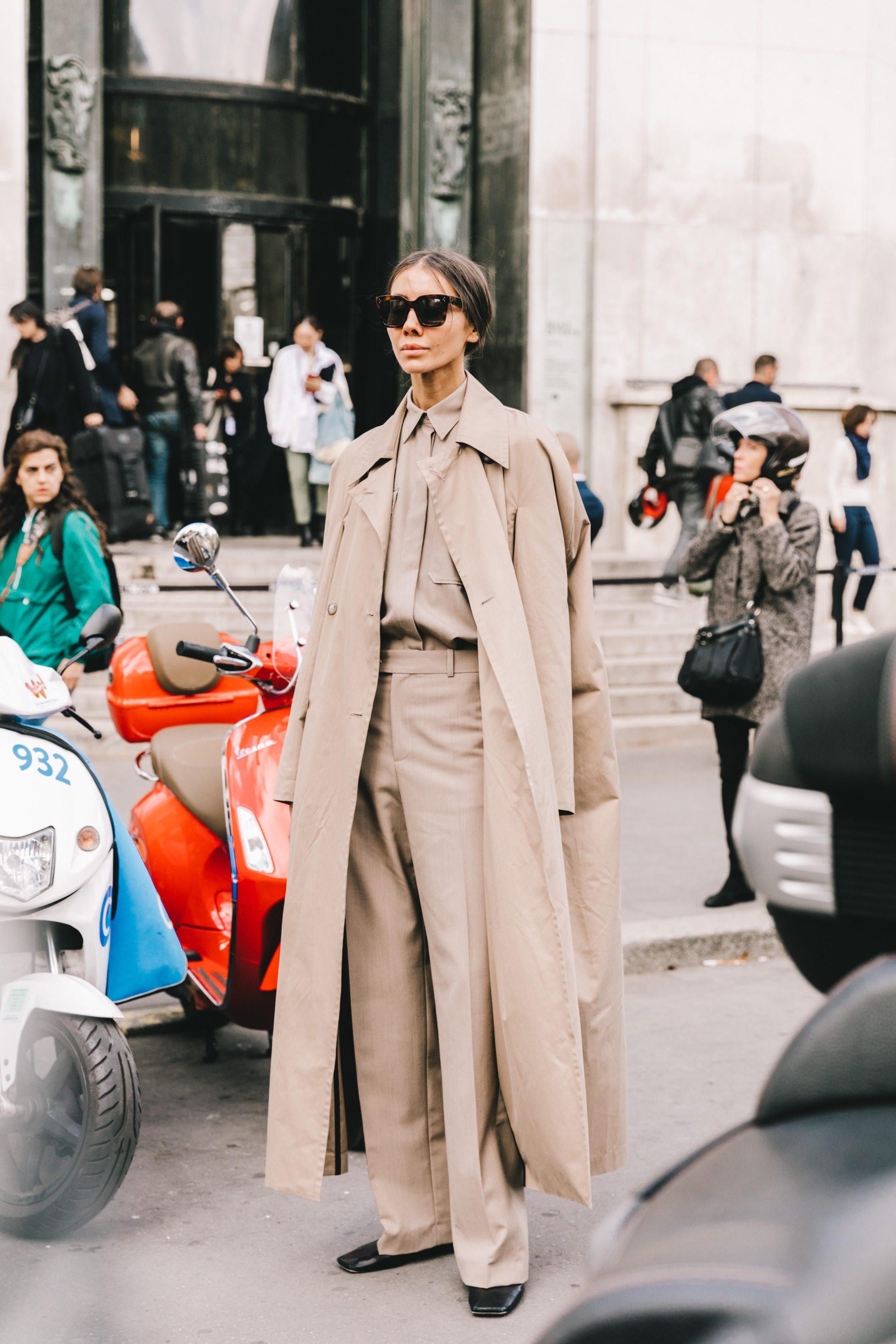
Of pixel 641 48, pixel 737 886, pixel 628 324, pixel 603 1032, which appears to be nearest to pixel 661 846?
pixel 737 886

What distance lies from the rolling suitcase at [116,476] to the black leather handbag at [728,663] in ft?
18.1

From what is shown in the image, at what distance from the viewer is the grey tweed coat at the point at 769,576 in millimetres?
6027

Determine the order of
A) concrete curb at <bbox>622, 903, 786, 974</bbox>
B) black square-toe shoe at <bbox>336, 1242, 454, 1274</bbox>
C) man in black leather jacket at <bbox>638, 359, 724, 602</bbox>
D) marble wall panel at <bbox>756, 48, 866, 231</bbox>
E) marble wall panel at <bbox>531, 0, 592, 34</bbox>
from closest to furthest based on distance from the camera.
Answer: black square-toe shoe at <bbox>336, 1242, 454, 1274</bbox>, concrete curb at <bbox>622, 903, 786, 974</bbox>, man in black leather jacket at <bbox>638, 359, 724, 602</bbox>, marble wall panel at <bbox>531, 0, 592, 34</bbox>, marble wall panel at <bbox>756, 48, 866, 231</bbox>

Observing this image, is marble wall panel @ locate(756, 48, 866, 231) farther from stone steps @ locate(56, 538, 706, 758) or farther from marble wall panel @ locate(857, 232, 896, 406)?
stone steps @ locate(56, 538, 706, 758)

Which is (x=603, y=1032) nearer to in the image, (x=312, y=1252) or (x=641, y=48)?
(x=312, y=1252)

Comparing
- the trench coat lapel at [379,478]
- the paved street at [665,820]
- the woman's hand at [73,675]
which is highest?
the trench coat lapel at [379,478]

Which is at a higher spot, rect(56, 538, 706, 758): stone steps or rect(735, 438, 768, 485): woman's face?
rect(735, 438, 768, 485): woman's face

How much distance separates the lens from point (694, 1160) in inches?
57.1

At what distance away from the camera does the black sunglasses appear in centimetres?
334

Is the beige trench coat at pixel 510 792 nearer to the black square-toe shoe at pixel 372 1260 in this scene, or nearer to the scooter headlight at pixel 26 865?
the black square-toe shoe at pixel 372 1260

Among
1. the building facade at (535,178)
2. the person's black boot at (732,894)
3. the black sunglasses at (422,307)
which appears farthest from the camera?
the building facade at (535,178)

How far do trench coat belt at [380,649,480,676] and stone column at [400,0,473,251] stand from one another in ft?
37.7

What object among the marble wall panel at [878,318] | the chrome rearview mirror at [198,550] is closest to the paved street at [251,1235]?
the chrome rearview mirror at [198,550]

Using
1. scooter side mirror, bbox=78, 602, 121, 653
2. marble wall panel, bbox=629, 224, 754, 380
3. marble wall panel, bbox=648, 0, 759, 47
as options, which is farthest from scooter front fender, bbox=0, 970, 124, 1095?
marble wall panel, bbox=648, 0, 759, 47
